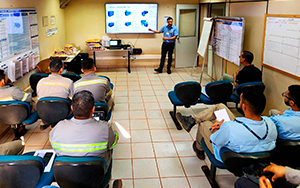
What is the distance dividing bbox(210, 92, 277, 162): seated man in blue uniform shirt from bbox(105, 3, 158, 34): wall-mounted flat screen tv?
6777mm

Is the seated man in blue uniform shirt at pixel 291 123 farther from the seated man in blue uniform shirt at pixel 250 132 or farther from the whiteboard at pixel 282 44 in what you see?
the whiteboard at pixel 282 44

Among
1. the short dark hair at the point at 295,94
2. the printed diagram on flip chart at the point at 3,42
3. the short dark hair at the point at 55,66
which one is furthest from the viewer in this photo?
the printed diagram on flip chart at the point at 3,42

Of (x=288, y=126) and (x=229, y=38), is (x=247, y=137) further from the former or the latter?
(x=229, y=38)

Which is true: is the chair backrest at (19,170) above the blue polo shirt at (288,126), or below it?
below

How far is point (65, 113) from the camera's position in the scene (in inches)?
138

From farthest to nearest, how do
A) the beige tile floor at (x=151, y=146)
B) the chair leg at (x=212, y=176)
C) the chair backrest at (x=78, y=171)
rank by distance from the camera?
the beige tile floor at (x=151, y=146), the chair leg at (x=212, y=176), the chair backrest at (x=78, y=171)

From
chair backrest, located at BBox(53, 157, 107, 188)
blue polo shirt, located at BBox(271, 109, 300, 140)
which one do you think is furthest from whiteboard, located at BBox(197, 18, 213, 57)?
chair backrest, located at BBox(53, 157, 107, 188)

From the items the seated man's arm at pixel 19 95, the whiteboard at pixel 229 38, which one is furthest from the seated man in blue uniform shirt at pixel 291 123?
the seated man's arm at pixel 19 95

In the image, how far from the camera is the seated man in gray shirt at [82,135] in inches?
83.2

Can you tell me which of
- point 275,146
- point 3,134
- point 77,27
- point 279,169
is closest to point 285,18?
point 275,146

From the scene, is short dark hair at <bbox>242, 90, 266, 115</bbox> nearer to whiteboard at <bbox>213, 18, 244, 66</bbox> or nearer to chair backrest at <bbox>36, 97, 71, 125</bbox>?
chair backrest at <bbox>36, 97, 71, 125</bbox>

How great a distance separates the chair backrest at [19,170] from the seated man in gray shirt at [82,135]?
0.21 metres

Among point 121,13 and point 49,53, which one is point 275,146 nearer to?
point 49,53

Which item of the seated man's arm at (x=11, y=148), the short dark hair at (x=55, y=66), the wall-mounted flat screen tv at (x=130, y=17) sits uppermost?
the wall-mounted flat screen tv at (x=130, y=17)
